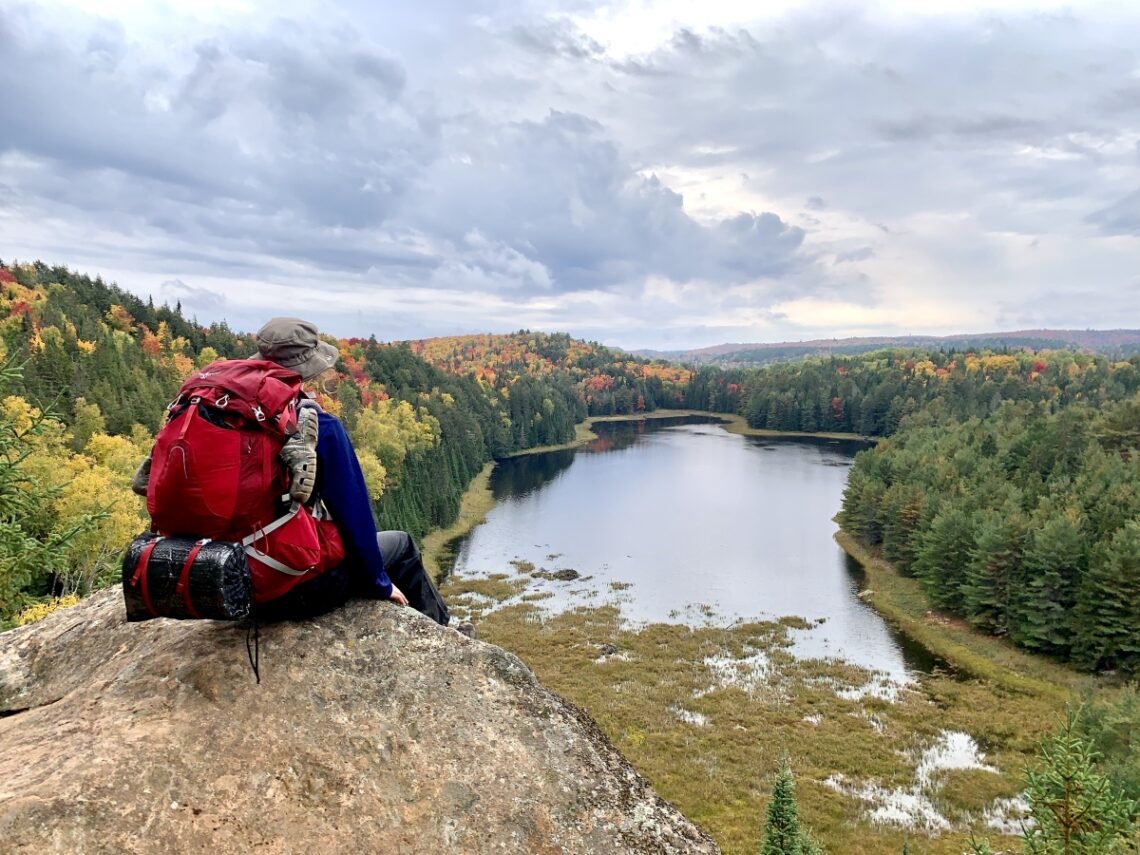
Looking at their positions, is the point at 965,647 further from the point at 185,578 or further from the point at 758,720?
the point at 185,578

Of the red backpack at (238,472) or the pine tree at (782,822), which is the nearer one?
the red backpack at (238,472)

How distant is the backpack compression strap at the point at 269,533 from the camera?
463cm

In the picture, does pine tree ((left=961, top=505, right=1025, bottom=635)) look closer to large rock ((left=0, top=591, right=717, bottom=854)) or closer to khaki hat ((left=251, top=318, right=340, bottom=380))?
large rock ((left=0, top=591, right=717, bottom=854))

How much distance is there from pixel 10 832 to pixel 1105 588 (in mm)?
50803

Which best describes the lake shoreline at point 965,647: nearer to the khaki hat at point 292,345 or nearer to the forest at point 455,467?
the forest at point 455,467

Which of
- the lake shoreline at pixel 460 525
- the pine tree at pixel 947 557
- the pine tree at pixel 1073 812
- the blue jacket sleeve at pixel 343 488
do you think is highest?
the blue jacket sleeve at pixel 343 488

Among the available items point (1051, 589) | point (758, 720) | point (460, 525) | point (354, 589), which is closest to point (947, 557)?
point (1051, 589)

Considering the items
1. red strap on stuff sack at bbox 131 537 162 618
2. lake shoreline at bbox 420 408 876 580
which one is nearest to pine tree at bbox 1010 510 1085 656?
lake shoreline at bbox 420 408 876 580

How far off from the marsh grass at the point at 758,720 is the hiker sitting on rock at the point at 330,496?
72.2 ft

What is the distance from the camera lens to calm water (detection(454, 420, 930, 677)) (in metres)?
50.2

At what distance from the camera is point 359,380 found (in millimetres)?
108500

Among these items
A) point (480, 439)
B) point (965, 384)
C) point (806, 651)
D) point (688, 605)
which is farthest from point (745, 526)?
point (965, 384)

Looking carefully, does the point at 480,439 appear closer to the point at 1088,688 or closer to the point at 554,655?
the point at 554,655

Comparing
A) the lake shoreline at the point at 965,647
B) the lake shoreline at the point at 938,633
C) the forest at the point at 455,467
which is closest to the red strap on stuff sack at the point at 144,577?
the forest at the point at 455,467
